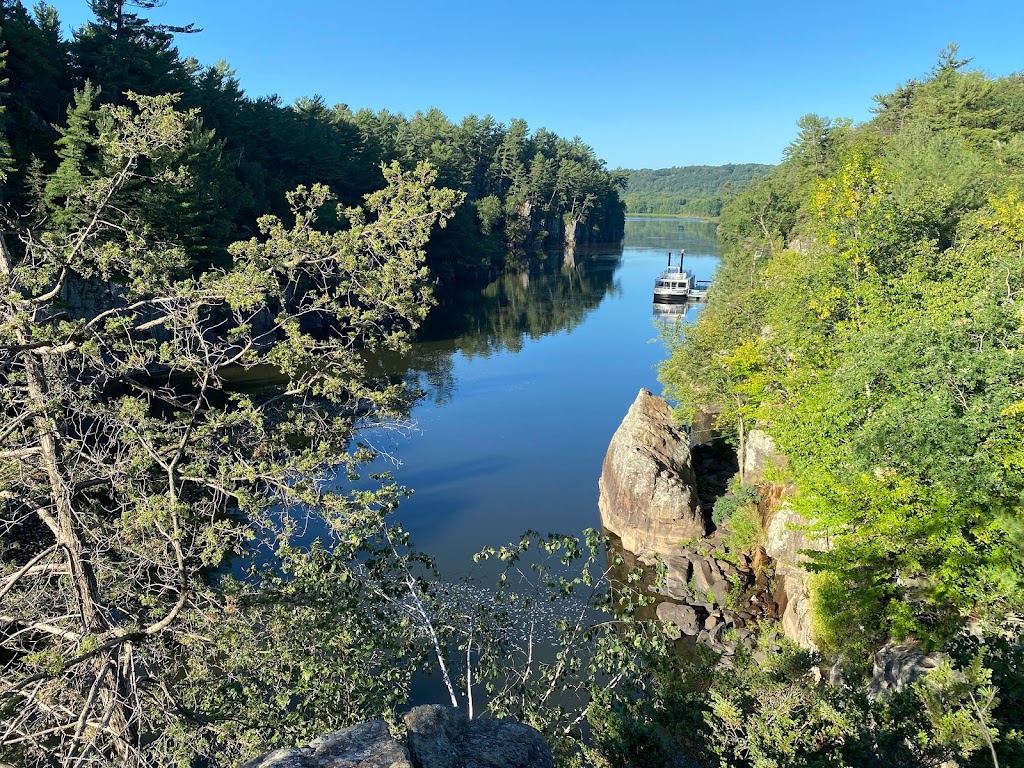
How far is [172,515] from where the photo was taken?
680 cm

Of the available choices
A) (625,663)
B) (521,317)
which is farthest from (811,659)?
(521,317)

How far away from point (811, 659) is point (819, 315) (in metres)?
13.8

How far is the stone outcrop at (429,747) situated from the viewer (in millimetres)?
4434

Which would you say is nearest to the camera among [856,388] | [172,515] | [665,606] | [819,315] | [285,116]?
[172,515]

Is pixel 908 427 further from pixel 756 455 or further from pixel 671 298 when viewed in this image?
pixel 671 298

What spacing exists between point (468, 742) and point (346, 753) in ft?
3.57

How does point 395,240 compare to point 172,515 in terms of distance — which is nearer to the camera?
point 172,515

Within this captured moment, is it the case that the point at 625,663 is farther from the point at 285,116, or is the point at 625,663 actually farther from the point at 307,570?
the point at 285,116

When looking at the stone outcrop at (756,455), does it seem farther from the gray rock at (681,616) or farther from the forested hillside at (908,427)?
the gray rock at (681,616)

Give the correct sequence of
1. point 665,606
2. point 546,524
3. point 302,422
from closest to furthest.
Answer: point 302,422 → point 665,606 → point 546,524

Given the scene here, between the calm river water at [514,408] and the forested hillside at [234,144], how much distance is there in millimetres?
13108

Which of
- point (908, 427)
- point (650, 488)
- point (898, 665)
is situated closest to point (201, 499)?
point (898, 665)

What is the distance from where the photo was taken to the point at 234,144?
4878 centimetres

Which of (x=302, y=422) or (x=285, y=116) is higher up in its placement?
(x=285, y=116)
